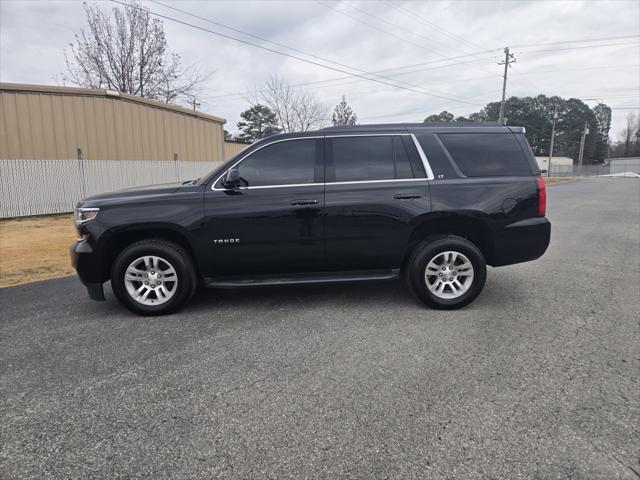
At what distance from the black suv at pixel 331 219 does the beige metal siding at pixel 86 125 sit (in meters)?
13.3

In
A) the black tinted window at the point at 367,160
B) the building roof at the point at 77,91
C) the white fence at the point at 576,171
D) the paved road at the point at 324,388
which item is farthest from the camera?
the white fence at the point at 576,171

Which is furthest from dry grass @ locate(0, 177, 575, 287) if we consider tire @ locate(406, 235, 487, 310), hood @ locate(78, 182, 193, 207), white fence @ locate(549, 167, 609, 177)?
white fence @ locate(549, 167, 609, 177)

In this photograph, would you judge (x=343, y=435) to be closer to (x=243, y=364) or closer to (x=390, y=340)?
(x=243, y=364)

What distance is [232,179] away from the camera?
14.2 ft

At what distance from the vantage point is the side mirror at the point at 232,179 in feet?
14.2

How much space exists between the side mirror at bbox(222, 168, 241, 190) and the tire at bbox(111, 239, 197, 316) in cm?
83

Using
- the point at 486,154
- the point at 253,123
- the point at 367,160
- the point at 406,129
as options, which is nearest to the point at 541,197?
the point at 486,154

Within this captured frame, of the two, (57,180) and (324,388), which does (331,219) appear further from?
(57,180)

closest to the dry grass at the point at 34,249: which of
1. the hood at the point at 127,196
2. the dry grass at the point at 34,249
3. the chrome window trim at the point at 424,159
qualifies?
the dry grass at the point at 34,249

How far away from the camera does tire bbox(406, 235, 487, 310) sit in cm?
452

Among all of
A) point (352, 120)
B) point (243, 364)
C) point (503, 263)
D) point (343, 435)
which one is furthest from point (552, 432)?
point (352, 120)

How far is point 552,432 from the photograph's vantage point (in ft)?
8.08

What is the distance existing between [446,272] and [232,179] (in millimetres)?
2466

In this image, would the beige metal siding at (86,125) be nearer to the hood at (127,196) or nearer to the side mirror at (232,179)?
the hood at (127,196)
